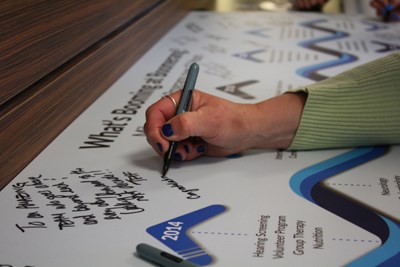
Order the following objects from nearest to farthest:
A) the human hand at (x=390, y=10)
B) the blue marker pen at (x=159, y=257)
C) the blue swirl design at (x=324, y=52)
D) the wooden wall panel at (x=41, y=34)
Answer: the blue marker pen at (x=159, y=257)
the wooden wall panel at (x=41, y=34)
the blue swirl design at (x=324, y=52)
the human hand at (x=390, y=10)

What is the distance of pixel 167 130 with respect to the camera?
66 cm

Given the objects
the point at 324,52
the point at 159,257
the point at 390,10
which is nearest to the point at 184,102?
the point at 159,257

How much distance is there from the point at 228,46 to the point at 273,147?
0.53 m

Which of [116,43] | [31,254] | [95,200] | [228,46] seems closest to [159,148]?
[95,200]

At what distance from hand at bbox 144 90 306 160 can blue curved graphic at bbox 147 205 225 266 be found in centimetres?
12

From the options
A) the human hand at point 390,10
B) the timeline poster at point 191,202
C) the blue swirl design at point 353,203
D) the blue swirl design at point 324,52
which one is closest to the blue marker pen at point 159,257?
the timeline poster at point 191,202

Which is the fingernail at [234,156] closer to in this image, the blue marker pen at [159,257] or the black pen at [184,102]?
the black pen at [184,102]

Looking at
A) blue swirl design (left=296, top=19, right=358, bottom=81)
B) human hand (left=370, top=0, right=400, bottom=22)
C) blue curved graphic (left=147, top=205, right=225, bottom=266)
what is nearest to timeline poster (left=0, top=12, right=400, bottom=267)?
blue curved graphic (left=147, top=205, right=225, bottom=266)

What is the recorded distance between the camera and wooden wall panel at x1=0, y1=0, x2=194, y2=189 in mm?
658

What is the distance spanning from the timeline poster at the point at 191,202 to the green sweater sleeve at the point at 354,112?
0.02 meters

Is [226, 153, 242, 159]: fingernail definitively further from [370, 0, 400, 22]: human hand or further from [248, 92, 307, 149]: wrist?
[370, 0, 400, 22]: human hand

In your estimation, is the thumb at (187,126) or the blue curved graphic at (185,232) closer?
the blue curved graphic at (185,232)

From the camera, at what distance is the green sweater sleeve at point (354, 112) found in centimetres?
74

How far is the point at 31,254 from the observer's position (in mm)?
505
